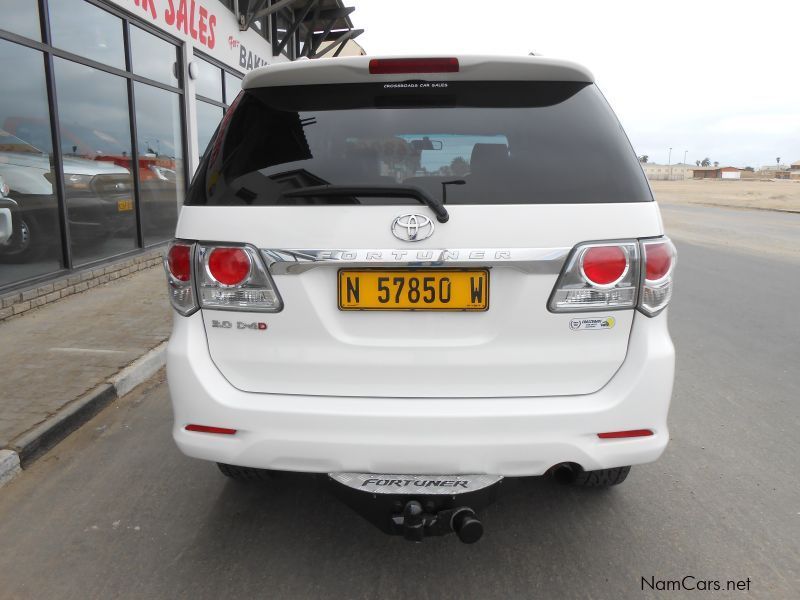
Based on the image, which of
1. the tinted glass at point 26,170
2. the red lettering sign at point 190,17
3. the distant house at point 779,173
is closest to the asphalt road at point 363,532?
the tinted glass at point 26,170

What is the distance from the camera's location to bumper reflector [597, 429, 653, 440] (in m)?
2.19

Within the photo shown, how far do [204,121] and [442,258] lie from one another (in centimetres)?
1111

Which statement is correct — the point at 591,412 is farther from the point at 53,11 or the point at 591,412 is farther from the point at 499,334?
the point at 53,11

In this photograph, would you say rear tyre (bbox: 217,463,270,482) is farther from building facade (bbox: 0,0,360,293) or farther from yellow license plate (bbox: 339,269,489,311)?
building facade (bbox: 0,0,360,293)

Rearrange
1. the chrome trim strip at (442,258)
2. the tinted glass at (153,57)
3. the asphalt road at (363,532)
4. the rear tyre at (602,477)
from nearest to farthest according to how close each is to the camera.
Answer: the chrome trim strip at (442,258) < the asphalt road at (363,532) < the rear tyre at (602,477) < the tinted glass at (153,57)

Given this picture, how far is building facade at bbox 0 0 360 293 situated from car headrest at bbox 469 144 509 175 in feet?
18.5

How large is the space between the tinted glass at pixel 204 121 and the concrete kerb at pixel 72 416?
767 cm

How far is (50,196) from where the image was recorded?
6.99 m

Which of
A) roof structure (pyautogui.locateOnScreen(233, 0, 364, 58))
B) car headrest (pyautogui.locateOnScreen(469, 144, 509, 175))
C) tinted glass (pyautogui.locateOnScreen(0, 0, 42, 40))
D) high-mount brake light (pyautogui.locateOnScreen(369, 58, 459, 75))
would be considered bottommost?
car headrest (pyautogui.locateOnScreen(469, 144, 509, 175))

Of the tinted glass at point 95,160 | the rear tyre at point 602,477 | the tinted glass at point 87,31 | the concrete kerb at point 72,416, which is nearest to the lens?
the rear tyre at point 602,477

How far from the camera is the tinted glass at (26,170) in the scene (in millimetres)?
6336

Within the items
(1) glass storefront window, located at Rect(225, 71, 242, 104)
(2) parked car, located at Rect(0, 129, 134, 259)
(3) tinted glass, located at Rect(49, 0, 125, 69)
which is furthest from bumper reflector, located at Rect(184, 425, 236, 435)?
(1) glass storefront window, located at Rect(225, 71, 242, 104)

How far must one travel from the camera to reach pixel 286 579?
2.42 m

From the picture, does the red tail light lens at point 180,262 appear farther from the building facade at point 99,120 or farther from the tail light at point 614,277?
the building facade at point 99,120
